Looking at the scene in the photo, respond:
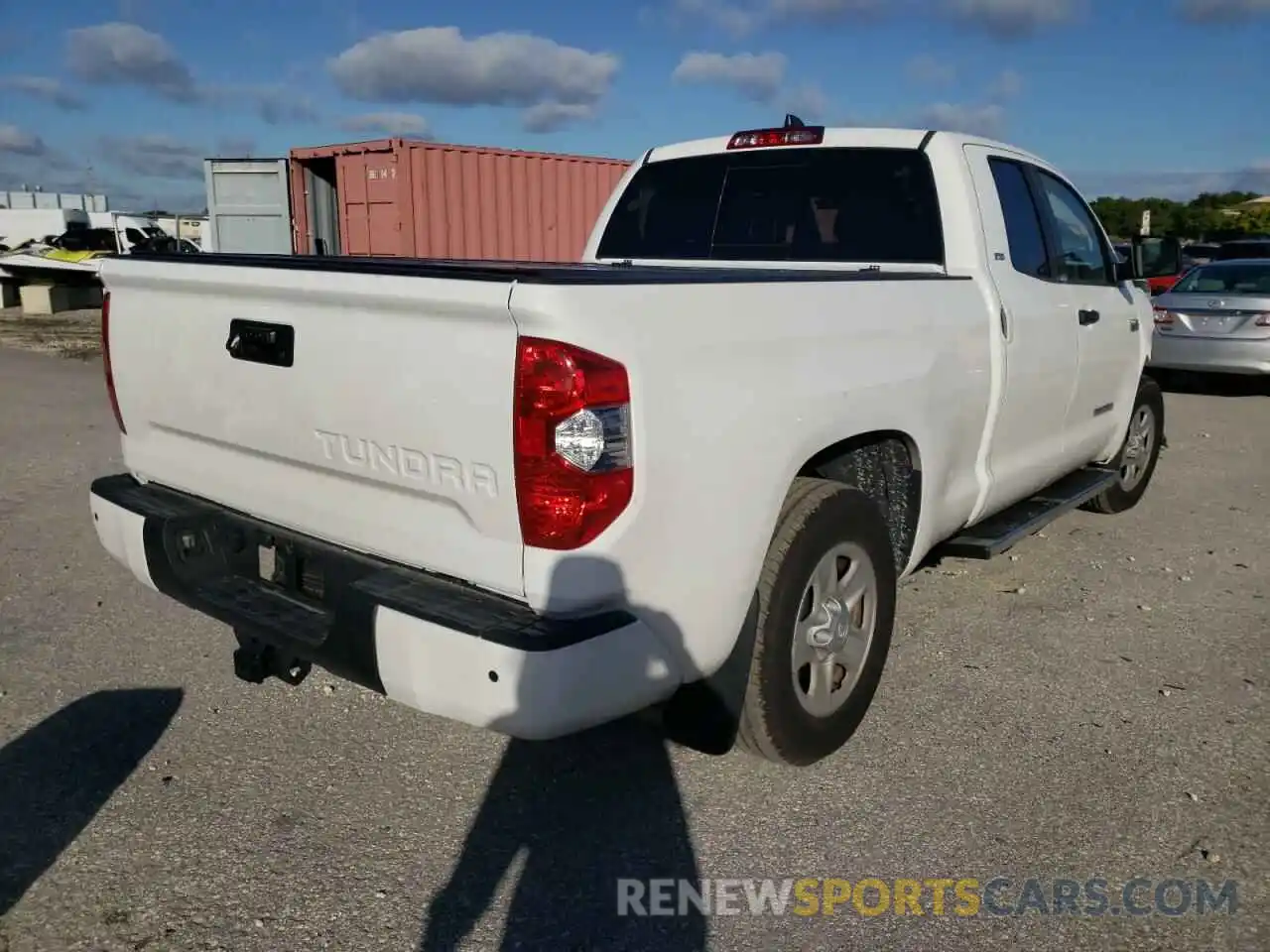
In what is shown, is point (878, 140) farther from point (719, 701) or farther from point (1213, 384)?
point (1213, 384)

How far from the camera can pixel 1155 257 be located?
5.57 meters

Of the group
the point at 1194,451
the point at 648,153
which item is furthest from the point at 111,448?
the point at 1194,451

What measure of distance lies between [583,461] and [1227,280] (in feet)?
39.4

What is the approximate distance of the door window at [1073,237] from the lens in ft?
16.0

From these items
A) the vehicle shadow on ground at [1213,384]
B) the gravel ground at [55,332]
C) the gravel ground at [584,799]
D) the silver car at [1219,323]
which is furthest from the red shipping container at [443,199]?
the gravel ground at [584,799]

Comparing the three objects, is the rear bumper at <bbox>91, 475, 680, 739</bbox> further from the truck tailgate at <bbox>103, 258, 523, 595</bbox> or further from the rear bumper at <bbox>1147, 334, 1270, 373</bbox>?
the rear bumper at <bbox>1147, 334, 1270, 373</bbox>

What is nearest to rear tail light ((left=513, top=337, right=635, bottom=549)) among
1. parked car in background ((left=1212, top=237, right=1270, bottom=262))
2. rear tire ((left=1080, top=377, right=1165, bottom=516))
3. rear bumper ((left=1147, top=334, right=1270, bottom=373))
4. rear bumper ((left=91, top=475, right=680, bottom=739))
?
rear bumper ((left=91, top=475, right=680, bottom=739))

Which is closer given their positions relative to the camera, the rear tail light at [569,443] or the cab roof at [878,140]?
the rear tail light at [569,443]

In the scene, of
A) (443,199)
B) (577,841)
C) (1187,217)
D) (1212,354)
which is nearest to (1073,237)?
(577,841)

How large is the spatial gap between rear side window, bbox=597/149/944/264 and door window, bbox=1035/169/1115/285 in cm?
90

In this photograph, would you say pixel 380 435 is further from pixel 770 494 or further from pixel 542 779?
pixel 542 779

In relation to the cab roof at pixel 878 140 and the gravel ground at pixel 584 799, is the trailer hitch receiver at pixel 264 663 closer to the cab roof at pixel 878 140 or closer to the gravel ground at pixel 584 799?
the gravel ground at pixel 584 799

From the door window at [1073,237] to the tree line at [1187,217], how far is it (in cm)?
3795

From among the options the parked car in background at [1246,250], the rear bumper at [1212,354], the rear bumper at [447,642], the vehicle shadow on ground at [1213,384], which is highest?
the parked car in background at [1246,250]
